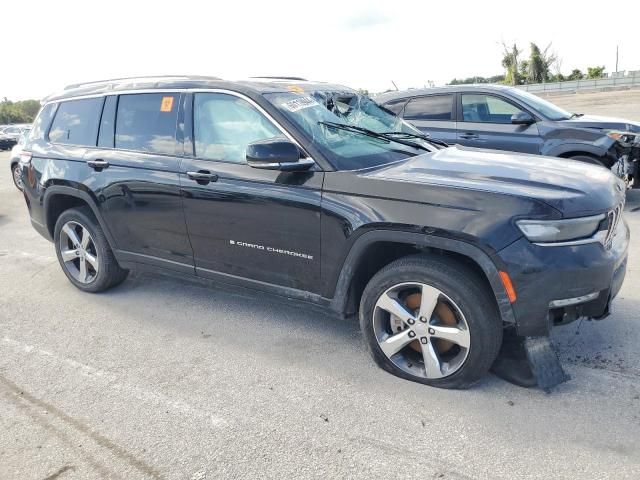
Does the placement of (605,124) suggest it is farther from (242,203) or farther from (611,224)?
(242,203)

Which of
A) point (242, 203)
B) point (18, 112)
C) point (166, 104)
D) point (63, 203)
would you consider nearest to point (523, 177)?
point (242, 203)

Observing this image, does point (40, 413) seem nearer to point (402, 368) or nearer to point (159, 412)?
point (159, 412)

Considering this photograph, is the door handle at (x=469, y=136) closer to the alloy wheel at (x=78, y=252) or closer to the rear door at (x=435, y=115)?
Result: the rear door at (x=435, y=115)

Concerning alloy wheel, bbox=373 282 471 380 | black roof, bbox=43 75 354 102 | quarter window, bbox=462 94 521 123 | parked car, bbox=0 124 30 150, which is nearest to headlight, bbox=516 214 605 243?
alloy wheel, bbox=373 282 471 380

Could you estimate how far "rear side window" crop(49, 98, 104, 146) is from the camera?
4602 millimetres

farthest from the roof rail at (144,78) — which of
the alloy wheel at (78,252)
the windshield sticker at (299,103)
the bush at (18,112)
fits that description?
the bush at (18,112)

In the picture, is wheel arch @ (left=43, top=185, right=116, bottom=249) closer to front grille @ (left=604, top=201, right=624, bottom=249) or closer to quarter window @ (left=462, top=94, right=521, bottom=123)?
front grille @ (left=604, top=201, right=624, bottom=249)

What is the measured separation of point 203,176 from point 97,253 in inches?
63.4

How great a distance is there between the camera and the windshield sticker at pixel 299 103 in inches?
143

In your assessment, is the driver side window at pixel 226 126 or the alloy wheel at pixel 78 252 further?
the alloy wheel at pixel 78 252

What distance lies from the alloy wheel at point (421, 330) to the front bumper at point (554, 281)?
0.35m

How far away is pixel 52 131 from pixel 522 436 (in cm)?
458

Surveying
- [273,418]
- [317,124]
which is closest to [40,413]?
[273,418]

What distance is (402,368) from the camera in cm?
323
